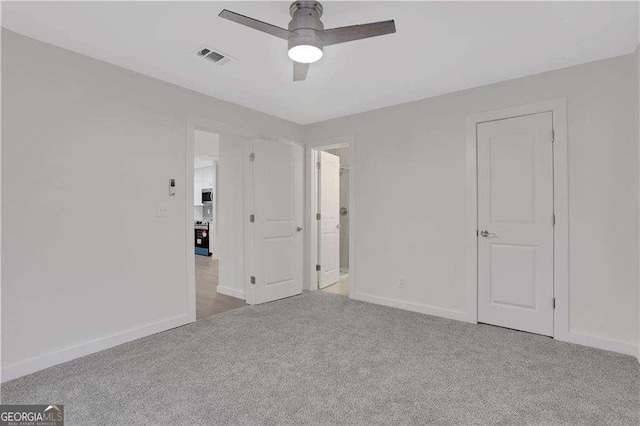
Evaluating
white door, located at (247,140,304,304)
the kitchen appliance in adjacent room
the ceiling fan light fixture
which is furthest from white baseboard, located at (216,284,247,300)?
the kitchen appliance in adjacent room

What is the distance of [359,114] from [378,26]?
7.61 ft

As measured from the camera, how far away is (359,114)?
4.07 m

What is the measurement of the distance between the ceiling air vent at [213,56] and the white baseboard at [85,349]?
2.38 meters

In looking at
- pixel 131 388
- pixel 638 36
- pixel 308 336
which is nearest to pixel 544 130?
pixel 638 36

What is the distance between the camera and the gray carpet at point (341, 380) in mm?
1788

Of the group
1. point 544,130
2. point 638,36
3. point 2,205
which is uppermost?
point 638,36

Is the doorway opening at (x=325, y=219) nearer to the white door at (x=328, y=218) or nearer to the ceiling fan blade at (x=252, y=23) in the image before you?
the white door at (x=328, y=218)

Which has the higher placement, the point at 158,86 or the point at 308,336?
the point at 158,86

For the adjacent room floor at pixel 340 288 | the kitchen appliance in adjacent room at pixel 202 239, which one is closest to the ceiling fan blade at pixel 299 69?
the adjacent room floor at pixel 340 288

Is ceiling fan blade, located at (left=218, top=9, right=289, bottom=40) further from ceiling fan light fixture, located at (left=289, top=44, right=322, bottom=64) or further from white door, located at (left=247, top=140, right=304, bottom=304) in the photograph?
white door, located at (left=247, top=140, right=304, bottom=304)

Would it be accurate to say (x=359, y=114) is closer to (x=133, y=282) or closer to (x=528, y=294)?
(x=528, y=294)

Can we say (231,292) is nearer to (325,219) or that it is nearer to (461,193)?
(325,219)

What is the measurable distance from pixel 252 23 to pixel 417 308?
10.3 feet

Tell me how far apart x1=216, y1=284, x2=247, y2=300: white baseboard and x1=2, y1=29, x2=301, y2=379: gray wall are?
0.99 metres
